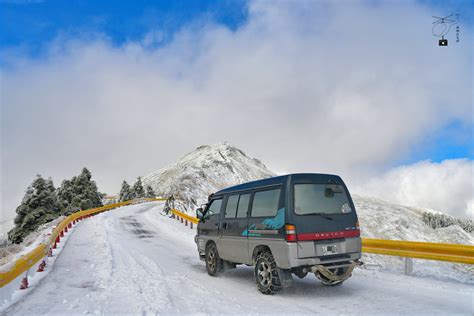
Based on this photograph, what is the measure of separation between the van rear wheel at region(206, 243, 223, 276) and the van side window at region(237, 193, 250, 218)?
1.63 metres

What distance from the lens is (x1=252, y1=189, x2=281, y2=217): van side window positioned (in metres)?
7.20

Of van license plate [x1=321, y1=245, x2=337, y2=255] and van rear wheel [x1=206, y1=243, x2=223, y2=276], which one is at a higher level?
van license plate [x1=321, y1=245, x2=337, y2=255]

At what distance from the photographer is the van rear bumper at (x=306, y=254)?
651 centimetres

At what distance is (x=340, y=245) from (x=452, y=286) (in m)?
2.73

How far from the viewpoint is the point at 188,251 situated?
1475 centimetres

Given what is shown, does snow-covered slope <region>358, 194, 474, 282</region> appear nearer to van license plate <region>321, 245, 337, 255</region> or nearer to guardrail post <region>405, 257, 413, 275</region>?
guardrail post <region>405, 257, 413, 275</region>

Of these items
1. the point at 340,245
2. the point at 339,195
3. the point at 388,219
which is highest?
the point at 339,195

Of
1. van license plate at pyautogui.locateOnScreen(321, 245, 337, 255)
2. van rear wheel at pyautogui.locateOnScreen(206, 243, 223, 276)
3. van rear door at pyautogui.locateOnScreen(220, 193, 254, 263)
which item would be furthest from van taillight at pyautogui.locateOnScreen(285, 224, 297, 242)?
van rear wheel at pyautogui.locateOnScreen(206, 243, 223, 276)

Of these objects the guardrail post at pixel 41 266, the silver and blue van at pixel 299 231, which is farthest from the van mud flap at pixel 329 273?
the guardrail post at pixel 41 266

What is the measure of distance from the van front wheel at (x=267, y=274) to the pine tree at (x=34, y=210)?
39640mm

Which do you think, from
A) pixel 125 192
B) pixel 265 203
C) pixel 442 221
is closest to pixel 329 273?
pixel 265 203

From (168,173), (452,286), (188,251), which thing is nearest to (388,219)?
(188,251)

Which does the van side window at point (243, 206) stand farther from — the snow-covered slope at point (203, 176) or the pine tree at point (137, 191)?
the pine tree at point (137, 191)

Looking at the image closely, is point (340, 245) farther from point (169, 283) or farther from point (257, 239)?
point (169, 283)
